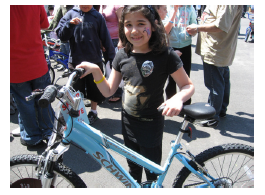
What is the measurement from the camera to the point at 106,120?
11.0 ft

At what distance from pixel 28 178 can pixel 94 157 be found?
0.46 meters

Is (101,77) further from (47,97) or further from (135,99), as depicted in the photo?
(47,97)

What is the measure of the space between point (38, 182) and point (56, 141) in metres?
0.32

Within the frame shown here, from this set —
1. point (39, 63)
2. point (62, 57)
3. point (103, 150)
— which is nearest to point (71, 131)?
point (103, 150)

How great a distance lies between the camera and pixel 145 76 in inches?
59.2

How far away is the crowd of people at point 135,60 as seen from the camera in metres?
1.48

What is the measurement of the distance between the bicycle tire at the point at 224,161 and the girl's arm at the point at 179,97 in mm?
482

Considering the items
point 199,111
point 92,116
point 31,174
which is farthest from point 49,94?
point 92,116

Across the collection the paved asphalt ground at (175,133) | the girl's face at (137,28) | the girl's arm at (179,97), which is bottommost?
the paved asphalt ground at (175,133)

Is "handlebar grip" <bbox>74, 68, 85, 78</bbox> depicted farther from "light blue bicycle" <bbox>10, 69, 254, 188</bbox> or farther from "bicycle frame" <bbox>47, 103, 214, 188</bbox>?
"bicycle frame" <bbox>47, 103, 214, 188</bbox>

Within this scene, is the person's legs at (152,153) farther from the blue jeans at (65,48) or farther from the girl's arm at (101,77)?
the blue jeans at (65,48)

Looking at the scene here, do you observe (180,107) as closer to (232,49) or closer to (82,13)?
(232,49)

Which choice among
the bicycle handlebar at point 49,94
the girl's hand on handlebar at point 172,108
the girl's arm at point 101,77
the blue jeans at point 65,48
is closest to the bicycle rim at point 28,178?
the bicycle handlebar at point 49,94

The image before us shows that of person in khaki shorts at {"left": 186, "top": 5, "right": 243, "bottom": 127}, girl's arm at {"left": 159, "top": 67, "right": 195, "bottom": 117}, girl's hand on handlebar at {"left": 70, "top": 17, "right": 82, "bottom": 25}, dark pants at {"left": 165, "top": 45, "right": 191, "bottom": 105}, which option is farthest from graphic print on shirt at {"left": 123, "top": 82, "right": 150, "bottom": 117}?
dark pants at {"left": 165, "top": 45, "right": 191, "bottom": 105}
